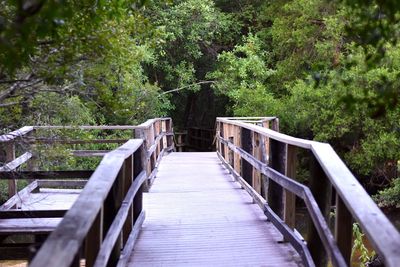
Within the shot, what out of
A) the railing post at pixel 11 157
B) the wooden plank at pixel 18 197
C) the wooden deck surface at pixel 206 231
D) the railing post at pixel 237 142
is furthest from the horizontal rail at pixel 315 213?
the railing post at pixel 11 157

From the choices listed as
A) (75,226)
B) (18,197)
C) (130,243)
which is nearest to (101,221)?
(75,226)

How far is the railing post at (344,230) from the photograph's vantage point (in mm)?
3096

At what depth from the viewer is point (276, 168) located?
5113 millimetres

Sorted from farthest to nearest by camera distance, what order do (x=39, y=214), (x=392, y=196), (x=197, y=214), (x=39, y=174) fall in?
(x=392, y=196)
(x=39, y=174)
(x=39, y=214)
(x=197, y=214)

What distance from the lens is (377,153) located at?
13906mm

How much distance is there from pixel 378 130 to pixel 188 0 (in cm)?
762

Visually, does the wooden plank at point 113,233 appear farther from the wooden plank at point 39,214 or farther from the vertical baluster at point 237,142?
the vertical baluster at point 237,142

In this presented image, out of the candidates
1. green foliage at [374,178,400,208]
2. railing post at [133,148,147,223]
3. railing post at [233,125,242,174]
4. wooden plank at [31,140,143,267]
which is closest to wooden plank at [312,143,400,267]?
wooden plank at [31,140,143,267]

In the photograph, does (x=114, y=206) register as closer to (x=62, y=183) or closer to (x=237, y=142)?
(x=237, y=142)

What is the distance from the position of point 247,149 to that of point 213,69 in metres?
12.8

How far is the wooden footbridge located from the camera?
7.88 feet

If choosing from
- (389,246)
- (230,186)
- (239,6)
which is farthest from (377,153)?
(389,246)

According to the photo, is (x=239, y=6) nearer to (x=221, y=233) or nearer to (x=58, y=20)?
(x=221, y=233)

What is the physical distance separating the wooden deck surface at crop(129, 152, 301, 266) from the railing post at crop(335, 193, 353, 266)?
100 cm
